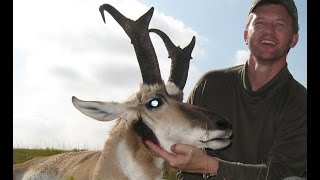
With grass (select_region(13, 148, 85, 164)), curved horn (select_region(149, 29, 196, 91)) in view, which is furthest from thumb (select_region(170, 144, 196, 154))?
grass (select_region(13, 148, 85, 164))

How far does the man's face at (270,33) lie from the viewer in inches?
263

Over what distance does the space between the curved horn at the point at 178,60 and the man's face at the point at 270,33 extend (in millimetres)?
954

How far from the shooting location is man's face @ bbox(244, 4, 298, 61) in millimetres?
6688

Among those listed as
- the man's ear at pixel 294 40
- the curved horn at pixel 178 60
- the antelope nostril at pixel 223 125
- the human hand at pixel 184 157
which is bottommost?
the human hand at pixel 184 157

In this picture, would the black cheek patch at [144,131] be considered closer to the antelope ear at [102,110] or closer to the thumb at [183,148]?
the antelope ear at [102,110]

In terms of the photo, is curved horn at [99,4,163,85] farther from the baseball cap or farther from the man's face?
the baseball cap

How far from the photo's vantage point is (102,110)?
573 cm

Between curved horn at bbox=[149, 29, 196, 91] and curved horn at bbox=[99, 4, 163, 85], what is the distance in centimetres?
60

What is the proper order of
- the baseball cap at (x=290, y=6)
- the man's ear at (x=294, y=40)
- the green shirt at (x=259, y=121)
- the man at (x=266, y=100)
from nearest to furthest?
the green shirt at (x=259, y=121), the man at (x=266, y=100), the baseball cap at (x=290, y=6), the man's ear at (x=294, y=40)

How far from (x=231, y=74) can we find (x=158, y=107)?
183 centimetres

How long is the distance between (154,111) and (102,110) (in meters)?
0.65

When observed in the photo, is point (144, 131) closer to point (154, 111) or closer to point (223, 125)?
point (154, 111)

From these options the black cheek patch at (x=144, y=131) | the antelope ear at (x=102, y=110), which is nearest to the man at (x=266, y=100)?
the black cheek patch at (x=144, y=131)
